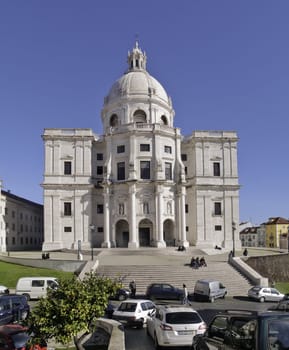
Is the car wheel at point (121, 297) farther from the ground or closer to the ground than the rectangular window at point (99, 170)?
closer to the ground

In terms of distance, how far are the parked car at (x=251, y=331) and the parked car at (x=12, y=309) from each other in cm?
1322

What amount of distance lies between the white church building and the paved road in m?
26.4

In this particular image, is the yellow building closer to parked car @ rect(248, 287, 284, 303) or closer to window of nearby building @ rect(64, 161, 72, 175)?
window of nearby building @ rect(64, 161, 72, 175)

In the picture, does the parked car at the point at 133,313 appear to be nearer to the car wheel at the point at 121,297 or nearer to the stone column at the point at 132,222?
the car wheel at the point at 121,297

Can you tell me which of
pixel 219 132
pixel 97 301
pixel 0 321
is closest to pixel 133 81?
pixel 219 132

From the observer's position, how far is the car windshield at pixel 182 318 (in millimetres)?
15398

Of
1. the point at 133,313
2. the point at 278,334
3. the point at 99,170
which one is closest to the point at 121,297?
the point at 133,313

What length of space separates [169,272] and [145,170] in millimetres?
22456

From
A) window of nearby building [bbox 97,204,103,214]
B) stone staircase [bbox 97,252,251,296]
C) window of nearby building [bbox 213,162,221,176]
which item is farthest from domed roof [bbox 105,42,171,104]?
stone staircase [bbox 97,252,251,296]

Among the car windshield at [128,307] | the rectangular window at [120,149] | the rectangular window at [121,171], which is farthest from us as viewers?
the rectangular window at [120,149]

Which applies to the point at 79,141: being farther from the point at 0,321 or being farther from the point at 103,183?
the point at 0,321

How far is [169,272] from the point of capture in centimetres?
4112

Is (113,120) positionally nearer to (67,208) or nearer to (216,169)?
(67,208)

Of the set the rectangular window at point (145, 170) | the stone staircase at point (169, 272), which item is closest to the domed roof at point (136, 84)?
the rectangular window at point (145, 170)
